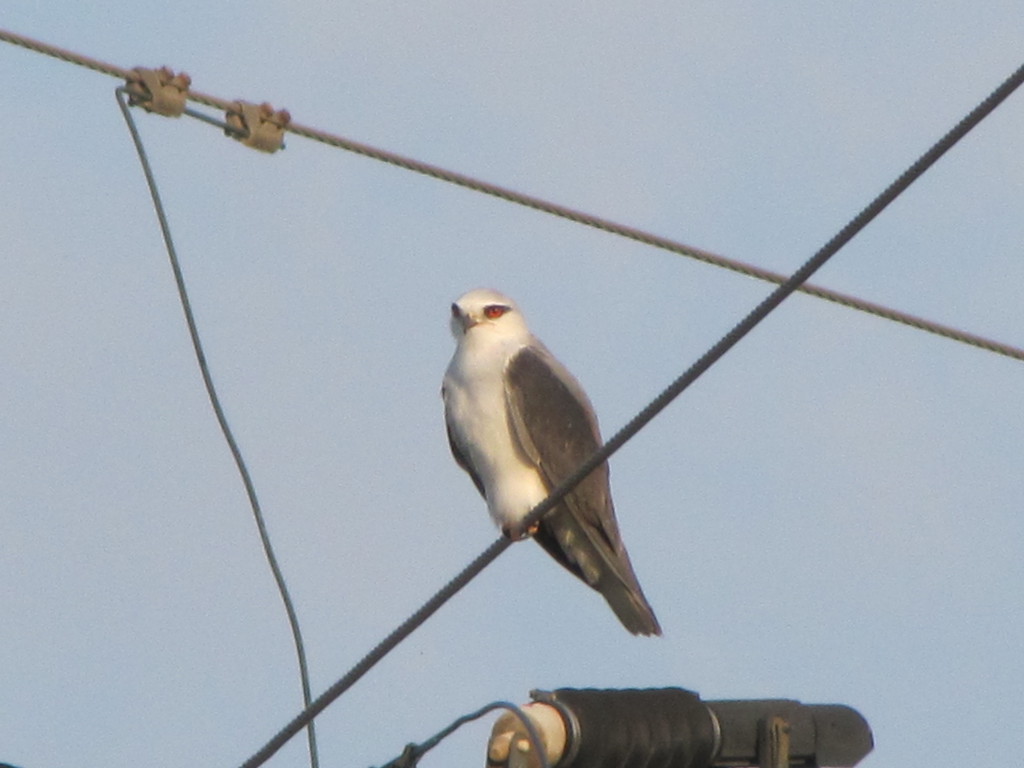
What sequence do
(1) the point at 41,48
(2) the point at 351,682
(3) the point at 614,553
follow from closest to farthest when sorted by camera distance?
(2) the point at 351,682 → (1) the point at 41,48 → (3) the point at 614,553

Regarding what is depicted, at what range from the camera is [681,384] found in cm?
441

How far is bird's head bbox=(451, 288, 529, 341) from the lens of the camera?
8.13m

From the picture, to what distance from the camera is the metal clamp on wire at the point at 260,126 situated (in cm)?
586

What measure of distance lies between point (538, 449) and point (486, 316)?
757mm

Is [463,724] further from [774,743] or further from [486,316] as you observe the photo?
[486,316]

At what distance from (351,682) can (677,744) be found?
81cm

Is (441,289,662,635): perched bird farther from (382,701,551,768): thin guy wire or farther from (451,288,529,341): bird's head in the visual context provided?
(382,701,551,768): thin guy wire

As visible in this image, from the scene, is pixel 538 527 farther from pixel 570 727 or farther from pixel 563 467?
pixel 570 727

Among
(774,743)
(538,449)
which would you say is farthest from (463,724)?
(538,449)

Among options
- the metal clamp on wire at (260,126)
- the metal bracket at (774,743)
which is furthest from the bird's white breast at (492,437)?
the metal bracket at (774,743)

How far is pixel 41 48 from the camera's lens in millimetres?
5090

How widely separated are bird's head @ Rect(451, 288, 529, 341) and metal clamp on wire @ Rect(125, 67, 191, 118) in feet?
8.38

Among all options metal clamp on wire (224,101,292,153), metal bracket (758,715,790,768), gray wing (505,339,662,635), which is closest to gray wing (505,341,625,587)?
gray wing (505,339,662,635)

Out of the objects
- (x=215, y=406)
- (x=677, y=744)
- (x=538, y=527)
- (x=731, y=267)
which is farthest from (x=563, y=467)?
(x=677, y=744)
